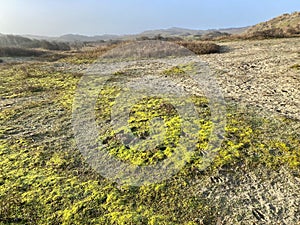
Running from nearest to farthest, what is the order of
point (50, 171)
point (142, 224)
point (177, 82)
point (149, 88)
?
point (142, 224)
point (50, 171)
point (149, 88)
point (177, 82)

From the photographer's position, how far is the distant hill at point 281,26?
25986 mm

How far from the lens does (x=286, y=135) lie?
6820mm

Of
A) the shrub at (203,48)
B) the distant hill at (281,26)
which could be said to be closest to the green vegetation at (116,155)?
the shrub at (203,48)

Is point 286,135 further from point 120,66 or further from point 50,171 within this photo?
point 120,66

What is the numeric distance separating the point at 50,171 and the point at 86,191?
114cm

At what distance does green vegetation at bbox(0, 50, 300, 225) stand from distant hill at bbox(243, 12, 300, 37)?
2050 centimetres

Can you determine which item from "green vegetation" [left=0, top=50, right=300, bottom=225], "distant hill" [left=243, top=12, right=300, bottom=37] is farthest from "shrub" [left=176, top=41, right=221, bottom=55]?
"green vegetation" [left=0, top=50, right=300, bottom=225]

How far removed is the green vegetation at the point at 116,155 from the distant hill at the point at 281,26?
20.5 m

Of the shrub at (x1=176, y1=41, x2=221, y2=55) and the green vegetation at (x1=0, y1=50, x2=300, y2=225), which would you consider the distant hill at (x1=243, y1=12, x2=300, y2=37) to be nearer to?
the shrub at (x1=176, y1=41, x2=221, y2=55)

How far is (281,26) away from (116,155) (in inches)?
1694

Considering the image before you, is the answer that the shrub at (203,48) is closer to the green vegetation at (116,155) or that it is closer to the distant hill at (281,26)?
the distant hill at (281,26)

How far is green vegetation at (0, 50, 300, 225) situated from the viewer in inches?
195

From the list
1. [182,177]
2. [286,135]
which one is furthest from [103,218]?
[286,135]

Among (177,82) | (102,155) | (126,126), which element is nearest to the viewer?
(102,155)
